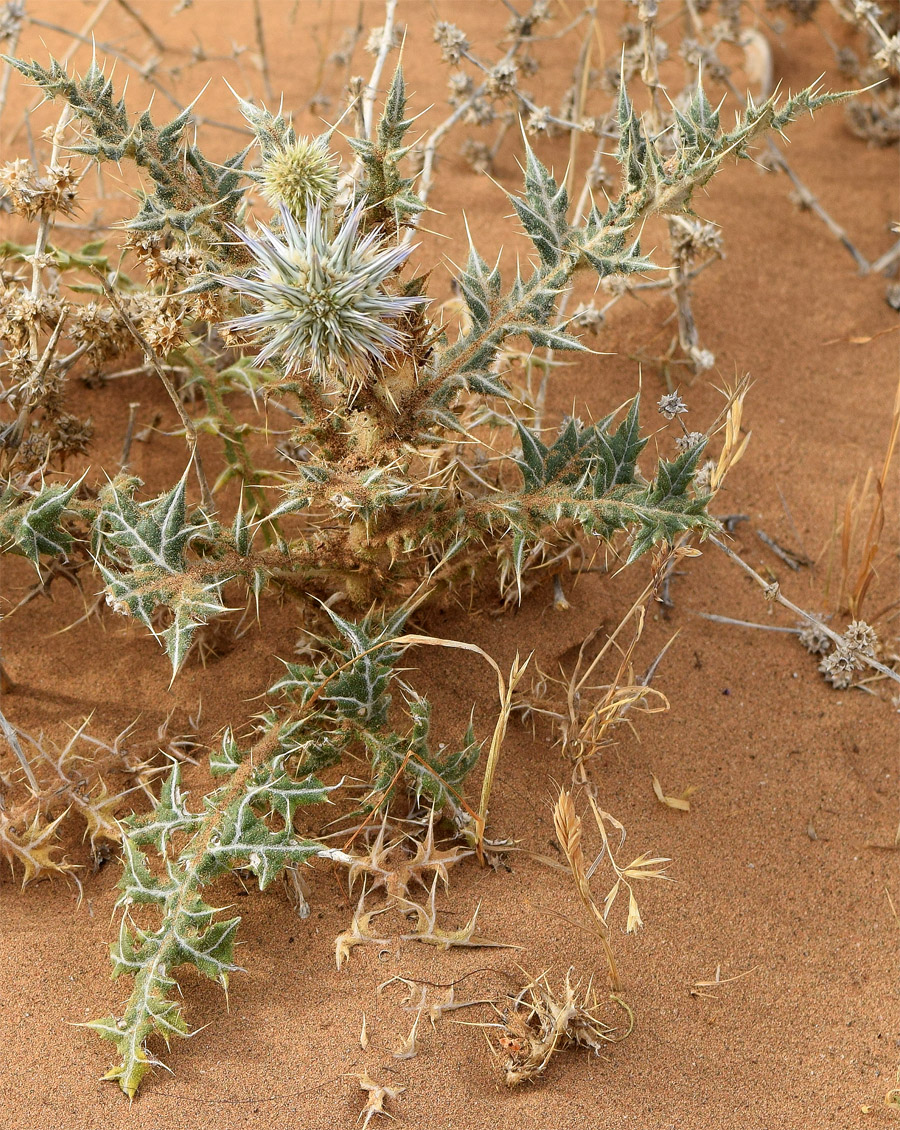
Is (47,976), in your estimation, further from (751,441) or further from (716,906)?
(751,441)

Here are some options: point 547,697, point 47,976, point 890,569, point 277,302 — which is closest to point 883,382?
point 890,569

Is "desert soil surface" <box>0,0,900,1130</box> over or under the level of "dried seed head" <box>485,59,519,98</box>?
under

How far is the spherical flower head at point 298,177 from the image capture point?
1791mm

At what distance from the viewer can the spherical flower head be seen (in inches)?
70.5

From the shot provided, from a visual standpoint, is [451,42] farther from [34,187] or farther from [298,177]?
[298,177]

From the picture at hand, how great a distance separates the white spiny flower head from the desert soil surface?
2.86ft

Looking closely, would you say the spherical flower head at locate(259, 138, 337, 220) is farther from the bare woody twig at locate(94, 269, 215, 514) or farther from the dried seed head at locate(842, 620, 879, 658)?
the dried seed head at locate(842, 620, 879, 658)

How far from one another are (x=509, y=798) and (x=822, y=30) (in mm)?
3405

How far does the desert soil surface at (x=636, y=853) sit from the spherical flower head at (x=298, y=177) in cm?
99

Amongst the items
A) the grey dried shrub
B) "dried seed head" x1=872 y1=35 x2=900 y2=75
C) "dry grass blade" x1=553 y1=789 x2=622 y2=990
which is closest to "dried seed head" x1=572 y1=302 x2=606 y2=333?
the grey dried shrub

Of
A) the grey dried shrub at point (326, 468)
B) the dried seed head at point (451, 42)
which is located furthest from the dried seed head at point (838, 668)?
the dried seed head at point (451, 42)

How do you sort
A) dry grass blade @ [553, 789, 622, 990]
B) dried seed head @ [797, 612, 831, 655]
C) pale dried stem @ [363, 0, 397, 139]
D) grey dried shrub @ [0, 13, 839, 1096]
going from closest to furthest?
1. dry grass blade @ [553, 789, 622, 990]
2. grey dried shrub @ [0, 13, 839, 1096]
3. dried seed head @ [797, 612, 831, 655]
4. pale dried stem @ [363, 0, 397, 139]

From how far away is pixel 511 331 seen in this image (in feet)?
6.50

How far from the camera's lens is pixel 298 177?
1795 millimetres
